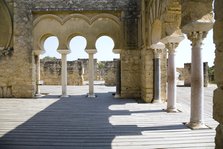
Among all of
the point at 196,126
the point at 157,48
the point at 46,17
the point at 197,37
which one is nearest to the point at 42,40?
the point at 46,17

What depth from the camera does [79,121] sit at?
7.17 meters

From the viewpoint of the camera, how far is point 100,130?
240 inches

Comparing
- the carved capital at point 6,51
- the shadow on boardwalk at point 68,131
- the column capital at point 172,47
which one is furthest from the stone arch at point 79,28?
the shadow on boardwalk at point 68,131

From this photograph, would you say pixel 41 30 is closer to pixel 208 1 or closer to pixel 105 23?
pixel 105 23

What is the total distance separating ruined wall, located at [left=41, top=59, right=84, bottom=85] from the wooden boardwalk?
41.2 ft

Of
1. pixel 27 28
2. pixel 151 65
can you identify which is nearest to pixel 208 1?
pixel 151 65

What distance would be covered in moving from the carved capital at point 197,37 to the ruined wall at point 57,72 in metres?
15.7

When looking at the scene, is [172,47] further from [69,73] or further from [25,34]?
[69,73]

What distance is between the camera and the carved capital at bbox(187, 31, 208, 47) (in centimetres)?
605

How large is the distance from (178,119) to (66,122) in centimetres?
291

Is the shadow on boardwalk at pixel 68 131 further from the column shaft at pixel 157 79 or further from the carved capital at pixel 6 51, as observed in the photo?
the carved capital at pixel 6 51

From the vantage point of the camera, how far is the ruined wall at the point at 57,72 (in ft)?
69.9

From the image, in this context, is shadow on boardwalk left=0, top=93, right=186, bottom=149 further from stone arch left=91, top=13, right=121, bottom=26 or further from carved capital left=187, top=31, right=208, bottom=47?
stone arch left=91, top=13, right=121, bottom=26

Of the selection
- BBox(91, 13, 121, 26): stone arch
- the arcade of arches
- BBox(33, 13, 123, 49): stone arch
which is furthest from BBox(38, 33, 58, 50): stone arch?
BBox(91, 13, 121, 26): stone arch
